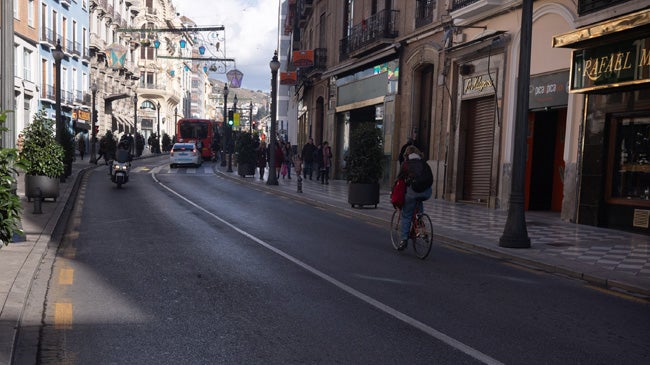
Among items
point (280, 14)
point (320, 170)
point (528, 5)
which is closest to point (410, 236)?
point (528, 5)

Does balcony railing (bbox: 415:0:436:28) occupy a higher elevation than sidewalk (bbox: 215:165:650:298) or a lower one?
higher

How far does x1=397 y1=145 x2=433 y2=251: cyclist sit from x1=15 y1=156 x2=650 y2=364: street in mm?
501

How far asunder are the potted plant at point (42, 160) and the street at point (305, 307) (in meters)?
4.04

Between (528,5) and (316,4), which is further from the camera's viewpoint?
(316,4)

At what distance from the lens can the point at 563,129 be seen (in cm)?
1647

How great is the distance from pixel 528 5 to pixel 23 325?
8.81 metres

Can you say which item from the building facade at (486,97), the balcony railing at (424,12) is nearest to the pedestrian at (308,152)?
the building facade at (486,97)

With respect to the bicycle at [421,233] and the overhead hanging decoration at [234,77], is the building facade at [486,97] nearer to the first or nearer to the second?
the bicycle at [421,233]

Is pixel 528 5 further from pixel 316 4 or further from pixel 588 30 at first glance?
pixel 316 4

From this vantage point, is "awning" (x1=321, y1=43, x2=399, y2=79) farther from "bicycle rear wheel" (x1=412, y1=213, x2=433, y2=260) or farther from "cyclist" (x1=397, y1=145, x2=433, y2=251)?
"bicycle rear wheel" (x1=412, y1=213, x2=433, y2=260)

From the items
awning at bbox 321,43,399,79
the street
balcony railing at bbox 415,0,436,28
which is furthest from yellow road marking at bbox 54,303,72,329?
awning at bbox 321,43,399,79

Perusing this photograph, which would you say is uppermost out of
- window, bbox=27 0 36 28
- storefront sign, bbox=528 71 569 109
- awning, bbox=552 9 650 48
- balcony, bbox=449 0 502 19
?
window, bbox=27 0 36 28

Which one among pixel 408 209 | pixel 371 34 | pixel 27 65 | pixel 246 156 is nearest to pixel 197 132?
pixel 27 65

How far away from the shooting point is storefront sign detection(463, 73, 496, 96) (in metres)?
17.4
